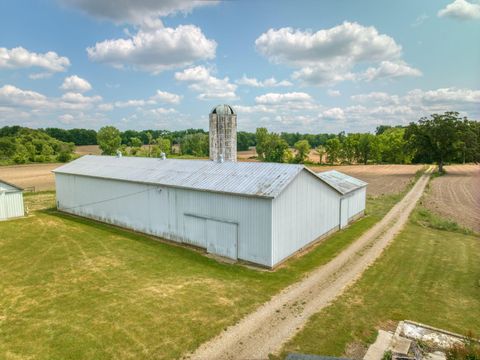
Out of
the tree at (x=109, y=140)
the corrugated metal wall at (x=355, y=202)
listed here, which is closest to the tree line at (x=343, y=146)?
the tree at (x=109, y=140)

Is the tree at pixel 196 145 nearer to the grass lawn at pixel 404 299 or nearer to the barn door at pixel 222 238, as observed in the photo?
the barn door at pixel 222 238

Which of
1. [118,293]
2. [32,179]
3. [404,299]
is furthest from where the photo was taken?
[32,179]

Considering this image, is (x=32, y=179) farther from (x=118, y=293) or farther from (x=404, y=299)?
(x=404, y=299)

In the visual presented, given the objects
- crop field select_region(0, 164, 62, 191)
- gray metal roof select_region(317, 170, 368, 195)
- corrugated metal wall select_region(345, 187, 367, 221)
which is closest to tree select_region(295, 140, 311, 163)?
crop field select_region(0, 164, 62, 191)

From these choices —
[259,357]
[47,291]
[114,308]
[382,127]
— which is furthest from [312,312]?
[382,127]

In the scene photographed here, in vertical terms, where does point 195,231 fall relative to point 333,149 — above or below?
below

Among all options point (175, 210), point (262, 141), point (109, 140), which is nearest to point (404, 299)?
point (175, 210)
